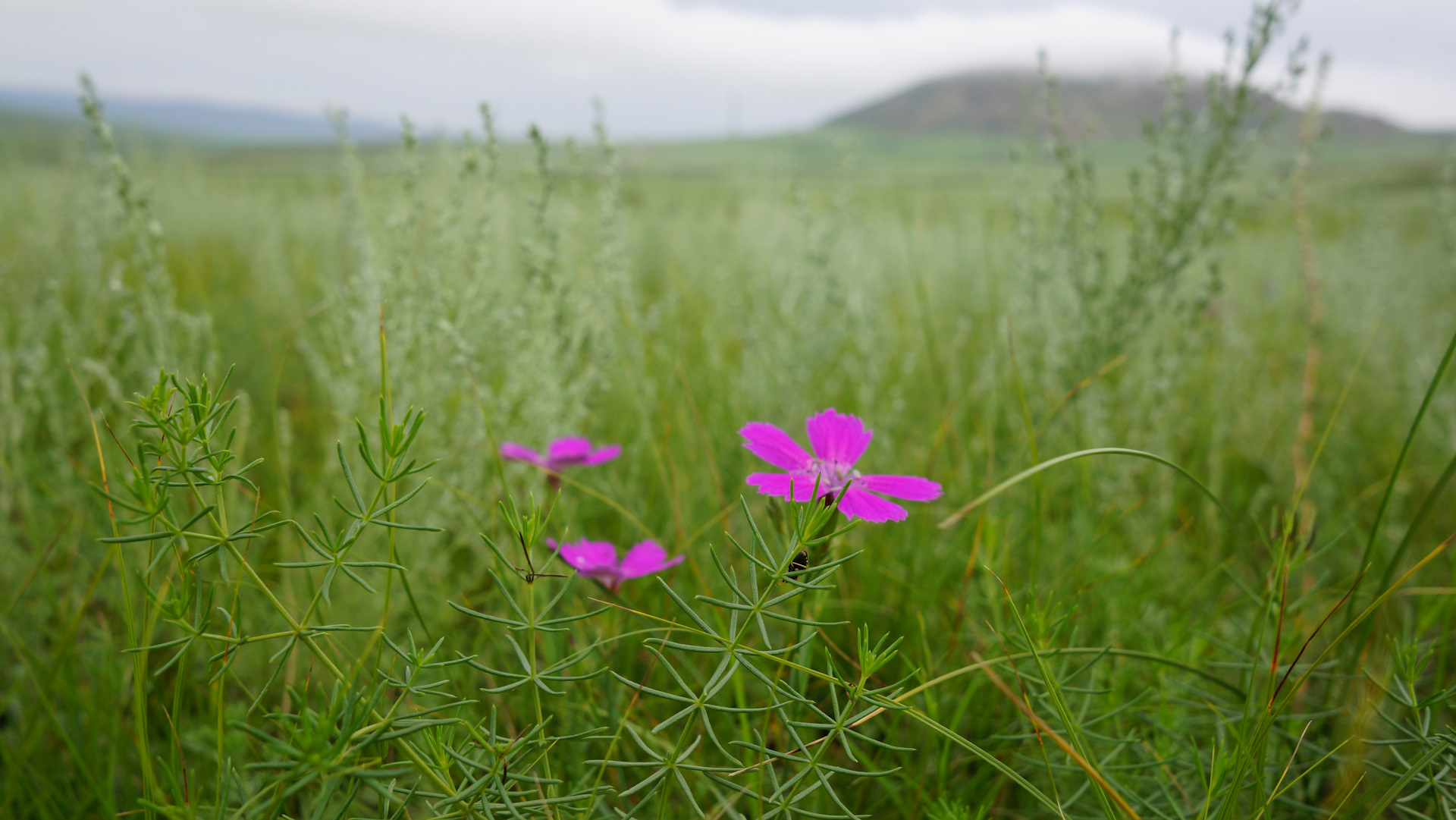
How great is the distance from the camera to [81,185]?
394 cm

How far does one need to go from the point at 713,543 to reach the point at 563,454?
1.73ft

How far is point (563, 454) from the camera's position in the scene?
147 centimetres

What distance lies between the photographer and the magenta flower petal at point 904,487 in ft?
2.94

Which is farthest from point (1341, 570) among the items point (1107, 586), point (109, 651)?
point (109, 651)

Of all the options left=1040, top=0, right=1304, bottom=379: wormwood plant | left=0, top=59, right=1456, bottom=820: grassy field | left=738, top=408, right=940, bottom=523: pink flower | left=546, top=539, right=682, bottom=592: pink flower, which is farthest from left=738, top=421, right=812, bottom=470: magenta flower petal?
left=1040, top=0, right=1304, bottom=379: wormwood plant

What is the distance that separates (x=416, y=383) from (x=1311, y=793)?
74.5 inches

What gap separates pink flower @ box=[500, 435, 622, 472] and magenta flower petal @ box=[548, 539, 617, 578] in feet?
0.80

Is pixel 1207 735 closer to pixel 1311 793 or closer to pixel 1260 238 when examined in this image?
pixel 1311 793

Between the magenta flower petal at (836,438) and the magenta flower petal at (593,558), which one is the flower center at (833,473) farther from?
the magenta flower petal at (593,558)

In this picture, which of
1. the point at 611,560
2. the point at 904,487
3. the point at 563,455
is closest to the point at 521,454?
the point at 563,455

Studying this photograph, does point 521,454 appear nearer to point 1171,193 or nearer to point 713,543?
point 713,543

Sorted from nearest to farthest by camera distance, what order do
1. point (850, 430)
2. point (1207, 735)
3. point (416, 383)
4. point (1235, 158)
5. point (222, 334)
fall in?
point (850, 430) < point (1207, 735) < point (416, 383) < point (1235, 158) < point (222, 334)

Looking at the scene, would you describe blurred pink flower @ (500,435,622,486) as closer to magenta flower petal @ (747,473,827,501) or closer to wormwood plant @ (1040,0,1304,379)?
magenta flower petal @ (747,473,827,501)

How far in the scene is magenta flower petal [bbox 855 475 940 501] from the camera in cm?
90
